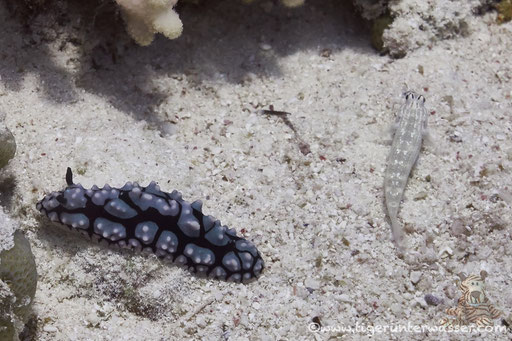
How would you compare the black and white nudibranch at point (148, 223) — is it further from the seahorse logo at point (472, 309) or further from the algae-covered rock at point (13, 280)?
the seahorse logo at point (472, 309)

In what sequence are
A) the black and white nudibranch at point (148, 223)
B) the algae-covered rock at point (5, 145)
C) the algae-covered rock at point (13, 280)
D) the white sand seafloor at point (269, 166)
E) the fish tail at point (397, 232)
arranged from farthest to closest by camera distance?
the fish tail at point (397, 232)
the white sand seafloor at point (269, 166)
the black and white nudibranch at point (148, 223)
the algae-covered rock at point (5, 145)
the algae-covered rock at point (13, 280)

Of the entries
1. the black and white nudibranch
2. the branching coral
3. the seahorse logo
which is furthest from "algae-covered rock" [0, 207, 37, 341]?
the seahorse logo

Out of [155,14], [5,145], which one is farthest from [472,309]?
[5,145]

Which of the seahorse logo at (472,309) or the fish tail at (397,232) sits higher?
the fish tail at (397,232)

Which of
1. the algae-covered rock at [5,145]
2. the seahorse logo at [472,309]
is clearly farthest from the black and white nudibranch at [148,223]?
the seahorse logo at [472,309]

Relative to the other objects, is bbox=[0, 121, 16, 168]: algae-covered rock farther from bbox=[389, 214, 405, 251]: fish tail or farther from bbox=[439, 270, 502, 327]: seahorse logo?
bbox=[439, 270, 502, 327]: seahorse logo

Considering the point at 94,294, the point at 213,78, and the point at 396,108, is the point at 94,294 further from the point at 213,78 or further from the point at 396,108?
the point at 396,108

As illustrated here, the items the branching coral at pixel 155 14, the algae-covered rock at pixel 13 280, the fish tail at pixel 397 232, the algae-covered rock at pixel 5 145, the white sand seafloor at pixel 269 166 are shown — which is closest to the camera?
the algae-covered rock at pixel 13 280
